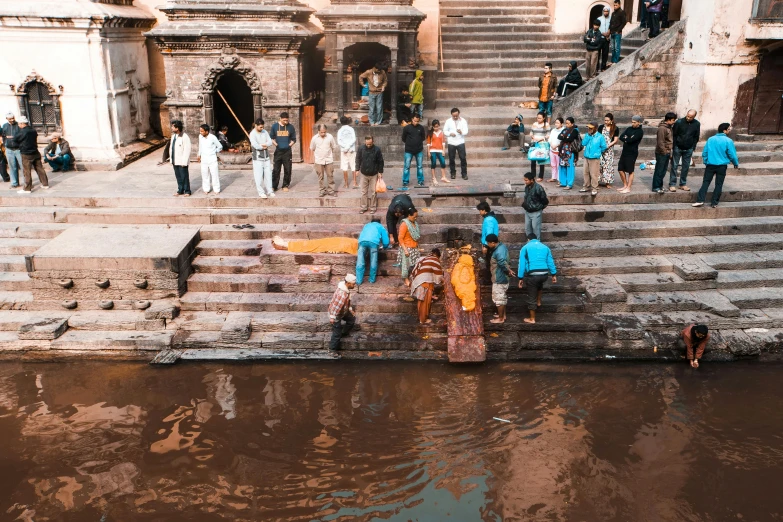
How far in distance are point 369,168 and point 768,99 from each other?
9.59 metres

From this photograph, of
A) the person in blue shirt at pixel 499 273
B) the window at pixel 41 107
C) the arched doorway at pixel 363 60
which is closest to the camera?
the person in blue shirt at pixel 499 273

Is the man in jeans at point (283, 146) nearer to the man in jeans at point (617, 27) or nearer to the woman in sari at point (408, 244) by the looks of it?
the woman in sari at point (408, 244)

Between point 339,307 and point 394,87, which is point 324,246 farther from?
point 394,87

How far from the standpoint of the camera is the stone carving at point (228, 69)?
49.2 ft

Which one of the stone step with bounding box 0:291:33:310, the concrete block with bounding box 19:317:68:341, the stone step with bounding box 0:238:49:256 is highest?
the stone step with bounding box 0:238:49:256

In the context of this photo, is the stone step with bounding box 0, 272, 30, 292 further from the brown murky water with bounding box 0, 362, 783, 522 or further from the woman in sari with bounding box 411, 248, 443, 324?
the woman in sari with bounding box 411, 248, 443, 324

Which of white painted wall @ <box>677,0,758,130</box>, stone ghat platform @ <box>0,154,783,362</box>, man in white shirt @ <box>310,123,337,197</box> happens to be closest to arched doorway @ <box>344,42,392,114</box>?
man in white shirt @ <box>310,123,337,197</box>

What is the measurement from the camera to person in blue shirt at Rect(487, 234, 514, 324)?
9.80 meters

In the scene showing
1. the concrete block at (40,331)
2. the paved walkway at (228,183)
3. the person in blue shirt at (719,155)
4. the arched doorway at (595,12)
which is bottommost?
the concrete block at (40,331)

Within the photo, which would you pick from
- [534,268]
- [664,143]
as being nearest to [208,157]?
[534,268]

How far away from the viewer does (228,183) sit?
14.0 metres

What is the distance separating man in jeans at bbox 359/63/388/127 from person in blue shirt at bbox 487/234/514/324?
6405 millimetres

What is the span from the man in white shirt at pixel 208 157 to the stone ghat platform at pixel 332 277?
1.20 ft

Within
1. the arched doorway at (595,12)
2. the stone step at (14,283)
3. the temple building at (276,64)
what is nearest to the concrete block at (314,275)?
the stone step at (14,283)
